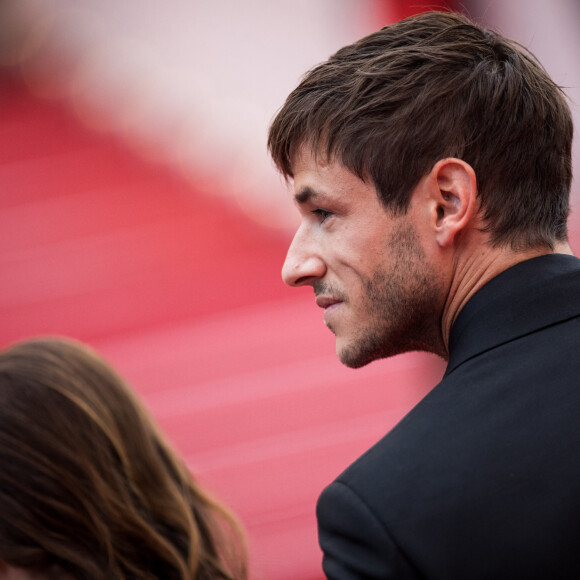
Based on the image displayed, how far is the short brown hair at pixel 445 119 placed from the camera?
4.56ft

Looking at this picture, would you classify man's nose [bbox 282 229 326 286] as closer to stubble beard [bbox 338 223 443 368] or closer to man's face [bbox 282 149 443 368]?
man's face [bbox 282 149 443 368]

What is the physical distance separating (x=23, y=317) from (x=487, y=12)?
2177mm

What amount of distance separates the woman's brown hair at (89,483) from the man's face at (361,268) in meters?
0.36

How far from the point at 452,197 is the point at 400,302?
7.5 inches

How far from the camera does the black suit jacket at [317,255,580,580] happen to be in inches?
41.6

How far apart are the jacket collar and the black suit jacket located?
0.01m

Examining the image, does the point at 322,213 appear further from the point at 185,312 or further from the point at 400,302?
the point at 185,312

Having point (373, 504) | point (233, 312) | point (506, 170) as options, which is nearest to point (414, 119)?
point (506, 170)

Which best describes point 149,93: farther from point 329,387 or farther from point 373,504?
point 373,504

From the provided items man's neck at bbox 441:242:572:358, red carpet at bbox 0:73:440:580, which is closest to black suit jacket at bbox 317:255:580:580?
man's neck at bbox 441:242:572:358

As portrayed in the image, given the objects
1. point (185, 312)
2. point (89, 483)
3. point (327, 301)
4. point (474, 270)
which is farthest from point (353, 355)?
point (185, 312)

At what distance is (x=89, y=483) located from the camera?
1282 mm

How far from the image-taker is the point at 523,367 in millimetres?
1179

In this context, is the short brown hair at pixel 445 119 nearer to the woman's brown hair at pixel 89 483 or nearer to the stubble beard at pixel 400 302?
the stubble beard at pixel 400 302
